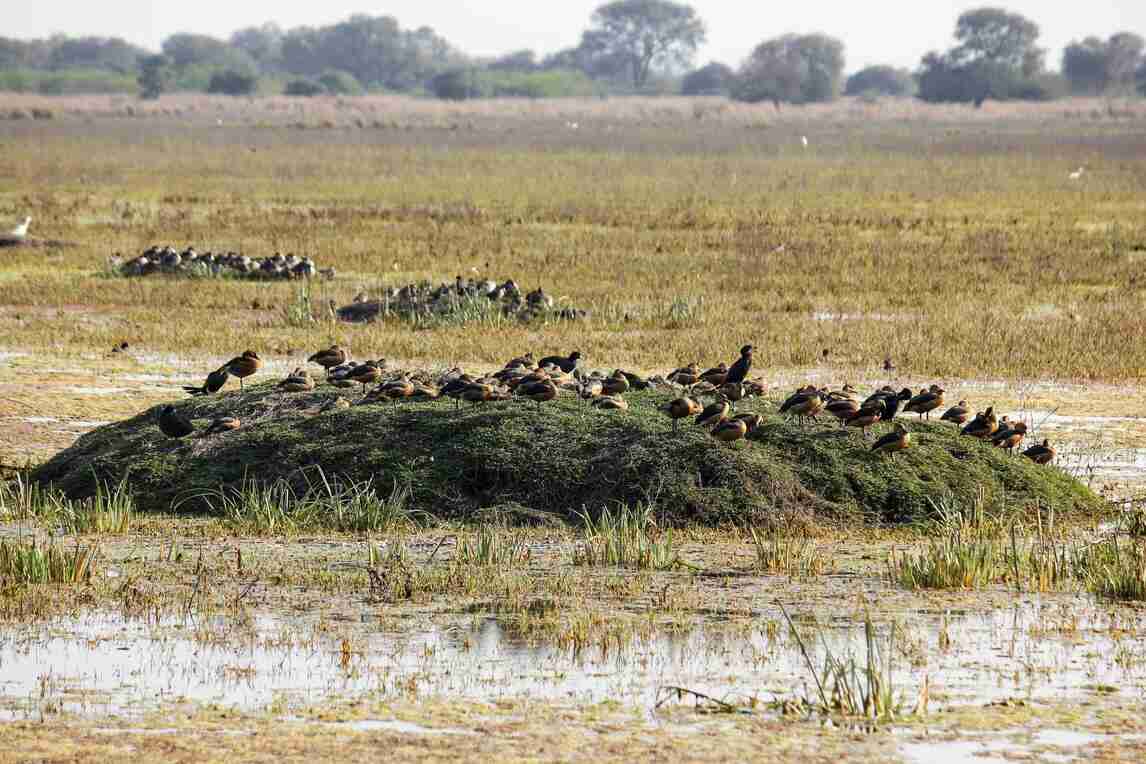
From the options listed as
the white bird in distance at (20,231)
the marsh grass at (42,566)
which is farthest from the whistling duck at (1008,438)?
the white bird in distance at (20,231)

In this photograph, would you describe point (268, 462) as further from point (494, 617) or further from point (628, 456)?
point (494, 617)

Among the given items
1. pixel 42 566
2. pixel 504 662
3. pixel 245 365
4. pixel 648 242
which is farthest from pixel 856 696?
pixel 648 242

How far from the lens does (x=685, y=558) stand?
10.9 m

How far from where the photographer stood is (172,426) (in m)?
12.7

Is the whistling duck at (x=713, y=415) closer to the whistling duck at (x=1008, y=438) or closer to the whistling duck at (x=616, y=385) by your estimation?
the whistling duck at (x=616, y=385)

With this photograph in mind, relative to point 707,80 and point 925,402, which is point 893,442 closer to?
point 925,402

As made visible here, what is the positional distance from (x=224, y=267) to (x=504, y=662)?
17.9m

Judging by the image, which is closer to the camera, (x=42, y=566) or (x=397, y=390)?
(x=42, y=566)

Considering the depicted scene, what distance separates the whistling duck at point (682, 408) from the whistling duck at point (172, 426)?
3359mm

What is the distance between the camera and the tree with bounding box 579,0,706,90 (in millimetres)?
165625

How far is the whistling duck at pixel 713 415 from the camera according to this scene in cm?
1235

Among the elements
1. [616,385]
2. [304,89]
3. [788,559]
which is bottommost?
[788,559]

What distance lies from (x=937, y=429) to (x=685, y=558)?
9.00 feet

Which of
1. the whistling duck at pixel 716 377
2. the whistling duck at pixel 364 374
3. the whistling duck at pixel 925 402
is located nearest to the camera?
the whistling duck at pixel 925 402
